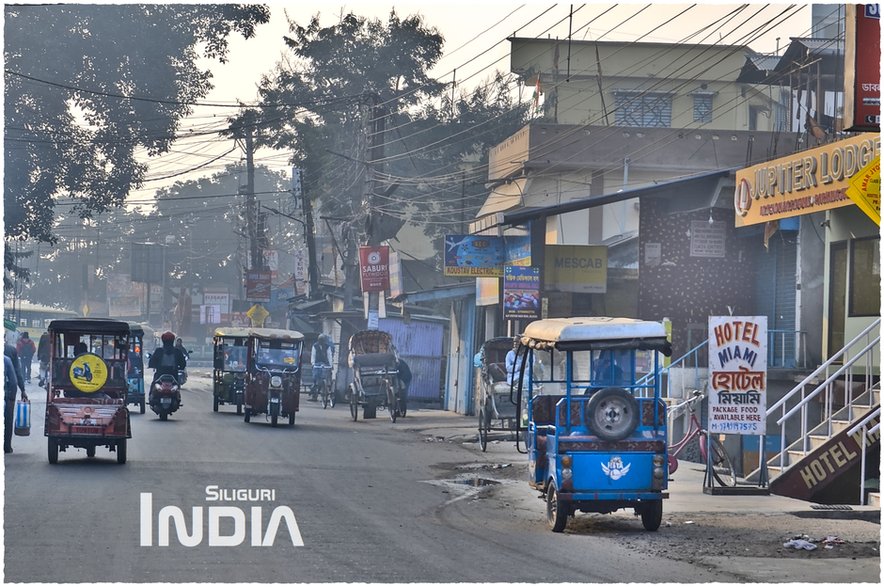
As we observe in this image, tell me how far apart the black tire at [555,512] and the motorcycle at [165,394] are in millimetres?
15409

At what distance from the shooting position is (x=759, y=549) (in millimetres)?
10672

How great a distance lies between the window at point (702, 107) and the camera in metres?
35.3

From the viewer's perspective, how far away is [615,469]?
11.8m

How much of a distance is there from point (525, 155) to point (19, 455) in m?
17.6

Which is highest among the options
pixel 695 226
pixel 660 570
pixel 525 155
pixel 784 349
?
pixel 525 155

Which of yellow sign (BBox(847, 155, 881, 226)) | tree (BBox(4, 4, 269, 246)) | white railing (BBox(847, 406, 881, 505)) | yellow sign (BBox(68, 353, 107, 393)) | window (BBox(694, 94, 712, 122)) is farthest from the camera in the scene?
window (BBox(694, 94, 712, 122))

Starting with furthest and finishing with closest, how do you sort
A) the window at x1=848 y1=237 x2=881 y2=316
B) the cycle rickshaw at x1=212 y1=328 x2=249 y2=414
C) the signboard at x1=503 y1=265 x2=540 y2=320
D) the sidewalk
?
the cycle rickshaw at x1=212 y1=328 x2=249 y2=414 < the signboard at x1=503 y1=265 x2=540 y2=320 < the window at x1=848 y1=237 x2=881 y2=316 < the sidewalk

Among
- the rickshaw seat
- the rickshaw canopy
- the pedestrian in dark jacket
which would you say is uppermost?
the rickshaw canopy

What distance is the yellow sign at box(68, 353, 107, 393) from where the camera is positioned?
1609 centimetres

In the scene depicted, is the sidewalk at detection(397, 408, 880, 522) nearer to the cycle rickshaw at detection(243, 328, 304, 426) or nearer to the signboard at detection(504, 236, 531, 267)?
the cycle rickshaw at detection(243, 328, 304, 426)

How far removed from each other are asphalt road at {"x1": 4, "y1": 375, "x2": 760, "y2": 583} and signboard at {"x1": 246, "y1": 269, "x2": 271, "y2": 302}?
26.9 metres

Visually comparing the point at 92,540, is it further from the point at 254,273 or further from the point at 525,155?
the point at 254,273

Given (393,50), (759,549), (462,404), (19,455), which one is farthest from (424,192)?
(759,549)

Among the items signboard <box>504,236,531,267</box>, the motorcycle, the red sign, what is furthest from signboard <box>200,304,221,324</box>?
signboard <box>504,236,531,267</box>
